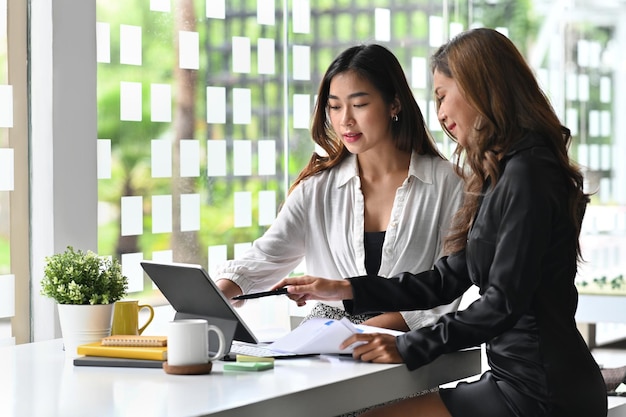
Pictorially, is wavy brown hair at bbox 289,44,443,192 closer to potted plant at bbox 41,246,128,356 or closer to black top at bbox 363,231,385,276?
black top at bbox 363,231,385,276

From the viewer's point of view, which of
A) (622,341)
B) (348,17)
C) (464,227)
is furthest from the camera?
(622,341)

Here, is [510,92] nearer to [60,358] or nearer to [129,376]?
[129,376]

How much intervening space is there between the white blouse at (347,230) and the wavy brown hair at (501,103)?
540 millimetres

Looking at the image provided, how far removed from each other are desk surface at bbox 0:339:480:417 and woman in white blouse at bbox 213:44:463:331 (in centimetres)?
58

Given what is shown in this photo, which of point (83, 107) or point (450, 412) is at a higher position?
point (83, 107)

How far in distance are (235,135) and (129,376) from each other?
2328mm

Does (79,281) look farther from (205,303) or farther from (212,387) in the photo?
(212,387)

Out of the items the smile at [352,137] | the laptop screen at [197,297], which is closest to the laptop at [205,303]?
the laptop screen at [197,297]

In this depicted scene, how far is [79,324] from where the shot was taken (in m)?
2.26

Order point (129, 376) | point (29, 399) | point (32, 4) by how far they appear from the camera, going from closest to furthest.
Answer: point (29, 399) → point (129, 376) → point (32, 4)

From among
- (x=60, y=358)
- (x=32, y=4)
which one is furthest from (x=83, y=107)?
(x=60, y=358)

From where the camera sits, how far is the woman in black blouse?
212cm

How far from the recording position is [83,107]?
3.50 m

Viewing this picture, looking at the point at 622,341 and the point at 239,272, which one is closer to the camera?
the point at 239,272
